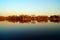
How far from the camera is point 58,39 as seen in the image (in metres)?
2.74

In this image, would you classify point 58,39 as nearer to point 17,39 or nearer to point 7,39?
point 17,39

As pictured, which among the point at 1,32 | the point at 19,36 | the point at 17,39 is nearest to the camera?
the point at 17,39

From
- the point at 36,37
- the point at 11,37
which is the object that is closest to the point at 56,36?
the point at 36,37

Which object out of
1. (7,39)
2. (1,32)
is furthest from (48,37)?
(1,32)

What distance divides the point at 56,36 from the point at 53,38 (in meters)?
0.14

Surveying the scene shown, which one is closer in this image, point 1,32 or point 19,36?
point 19,36

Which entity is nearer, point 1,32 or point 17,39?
point 17,39

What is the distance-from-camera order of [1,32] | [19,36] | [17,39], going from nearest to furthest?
[17,39], [19,36], [1,32]

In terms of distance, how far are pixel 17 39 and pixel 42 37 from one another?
1.71 ft

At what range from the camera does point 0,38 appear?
2.84 metres

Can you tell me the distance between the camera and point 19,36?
115 inches

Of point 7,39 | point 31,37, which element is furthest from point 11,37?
point 31,37

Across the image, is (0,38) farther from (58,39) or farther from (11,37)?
(58,39)

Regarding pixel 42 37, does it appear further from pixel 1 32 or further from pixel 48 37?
pixel 1 32
